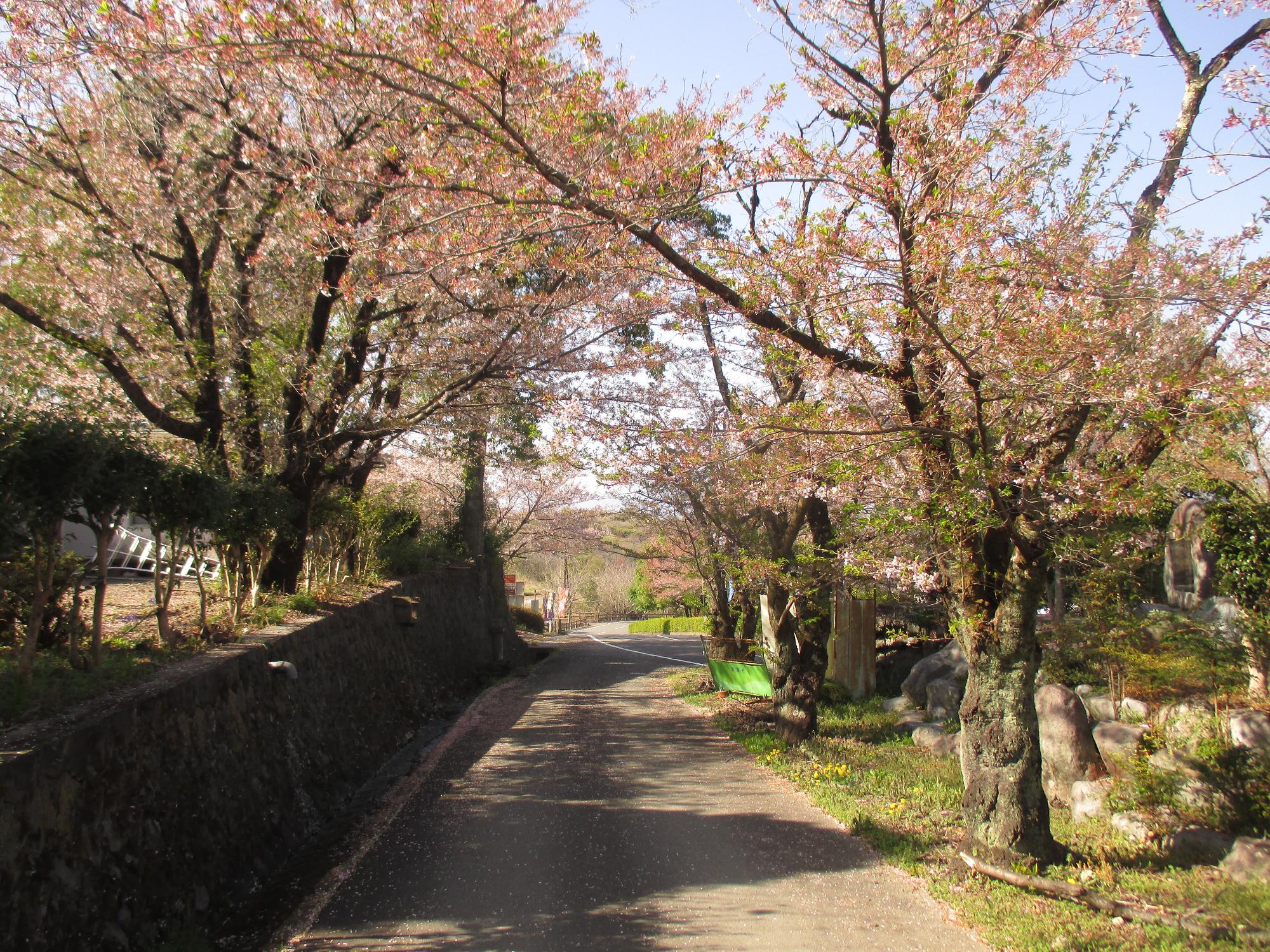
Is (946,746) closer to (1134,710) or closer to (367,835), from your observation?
(1134,710)

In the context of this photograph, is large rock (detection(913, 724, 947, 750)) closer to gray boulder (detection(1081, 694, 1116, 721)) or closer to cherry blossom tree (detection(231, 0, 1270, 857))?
gray boulder (detection(1081, 694, 1116, 721))

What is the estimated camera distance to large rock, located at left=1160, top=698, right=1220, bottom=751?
6422mm

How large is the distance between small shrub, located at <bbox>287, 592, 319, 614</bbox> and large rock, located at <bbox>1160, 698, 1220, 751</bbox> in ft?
29.4

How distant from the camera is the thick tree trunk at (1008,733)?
18.6ft

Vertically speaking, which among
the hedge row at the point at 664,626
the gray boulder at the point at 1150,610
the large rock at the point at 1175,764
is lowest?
the hedge row at the point at 664,626

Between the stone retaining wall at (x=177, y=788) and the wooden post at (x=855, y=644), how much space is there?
840cm

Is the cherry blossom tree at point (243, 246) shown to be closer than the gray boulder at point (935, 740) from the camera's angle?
Yes

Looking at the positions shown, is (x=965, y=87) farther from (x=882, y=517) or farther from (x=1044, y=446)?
(x=882, y=517)

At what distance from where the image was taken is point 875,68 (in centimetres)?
668

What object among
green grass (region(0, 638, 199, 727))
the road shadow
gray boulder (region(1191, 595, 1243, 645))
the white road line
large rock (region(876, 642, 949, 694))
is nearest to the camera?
green grass (region(0, 638, 199, 727))

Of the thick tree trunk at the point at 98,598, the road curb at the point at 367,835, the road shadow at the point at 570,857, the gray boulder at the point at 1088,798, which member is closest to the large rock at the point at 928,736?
the road shadow at the point at 570,857

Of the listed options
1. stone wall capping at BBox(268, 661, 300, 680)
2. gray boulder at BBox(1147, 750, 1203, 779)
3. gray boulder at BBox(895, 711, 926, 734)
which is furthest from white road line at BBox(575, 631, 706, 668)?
gray boulder at BBox(1147, 750, 1203, 779)

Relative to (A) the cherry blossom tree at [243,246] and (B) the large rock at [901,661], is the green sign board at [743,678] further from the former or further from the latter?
(A) the cherry blossom tree at [243,246]

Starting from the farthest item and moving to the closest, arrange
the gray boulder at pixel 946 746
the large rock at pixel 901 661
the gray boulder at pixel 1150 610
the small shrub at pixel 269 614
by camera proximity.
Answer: the large rock at pixel 901 661, the gray boulder at pixel 946 746, the gray boulder at pixel 1150 610, the small shrub at pixel 269 614
